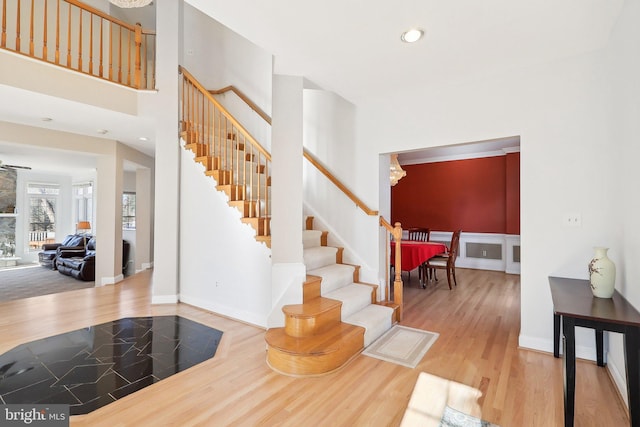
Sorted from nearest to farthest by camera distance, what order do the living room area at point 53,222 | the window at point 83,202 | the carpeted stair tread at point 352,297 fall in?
the carpeted stair tread at point 352,297
the living room area at point 53,222
the window at point 83,202

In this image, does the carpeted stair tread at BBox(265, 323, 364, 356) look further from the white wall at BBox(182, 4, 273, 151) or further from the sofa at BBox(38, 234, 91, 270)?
the sofa at BBox(38, 234, 91, 270)

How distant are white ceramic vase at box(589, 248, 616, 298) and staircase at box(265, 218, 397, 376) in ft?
5.77

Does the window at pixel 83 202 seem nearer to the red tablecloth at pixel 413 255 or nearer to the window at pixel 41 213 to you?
the window at pixel 41 213

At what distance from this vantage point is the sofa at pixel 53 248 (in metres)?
7.88

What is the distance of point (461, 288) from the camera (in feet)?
16.8

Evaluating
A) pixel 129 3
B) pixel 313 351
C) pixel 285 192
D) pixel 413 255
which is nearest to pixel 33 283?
pixel 129 3

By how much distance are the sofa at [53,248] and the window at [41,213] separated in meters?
0.82

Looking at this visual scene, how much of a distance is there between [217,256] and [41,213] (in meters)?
8.77

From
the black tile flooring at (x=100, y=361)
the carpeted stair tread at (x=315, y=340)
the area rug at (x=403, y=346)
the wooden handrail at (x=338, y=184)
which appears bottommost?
the black tile flooring at (x=100, y=361)

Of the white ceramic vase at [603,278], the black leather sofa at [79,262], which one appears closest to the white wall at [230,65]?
the white ceramic vase at [603,278]

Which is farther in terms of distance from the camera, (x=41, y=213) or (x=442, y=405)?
(x=41, y=213)

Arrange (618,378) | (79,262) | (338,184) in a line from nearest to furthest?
1. (618,378)
2. (338,184)
3. (79,262)

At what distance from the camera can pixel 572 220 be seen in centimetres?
263

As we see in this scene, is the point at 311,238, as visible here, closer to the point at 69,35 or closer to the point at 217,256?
the point at 217,256
